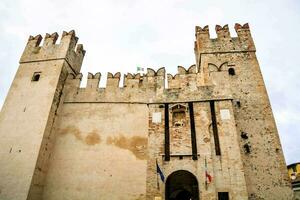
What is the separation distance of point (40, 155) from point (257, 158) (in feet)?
32.3

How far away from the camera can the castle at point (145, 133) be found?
8789 millimetres

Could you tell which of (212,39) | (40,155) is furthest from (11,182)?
(212,39)

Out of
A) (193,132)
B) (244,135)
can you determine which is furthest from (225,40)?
(193,132)

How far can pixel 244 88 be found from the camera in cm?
1163

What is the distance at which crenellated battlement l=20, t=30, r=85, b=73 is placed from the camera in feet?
44.5

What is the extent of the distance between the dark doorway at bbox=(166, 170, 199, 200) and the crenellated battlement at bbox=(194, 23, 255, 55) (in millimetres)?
7243

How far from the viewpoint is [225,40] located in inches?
529

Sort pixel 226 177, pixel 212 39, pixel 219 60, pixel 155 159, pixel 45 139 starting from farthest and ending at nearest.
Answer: pixel 212 39 → pixel 219 60 → pixel 45 139 → pixel 155 159 → pixel 226 177

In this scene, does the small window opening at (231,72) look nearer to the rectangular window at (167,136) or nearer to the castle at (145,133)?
the castle at (145,133)

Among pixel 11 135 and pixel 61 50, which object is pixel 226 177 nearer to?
pixel 11 135

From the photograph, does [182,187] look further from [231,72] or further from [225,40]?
[225,40]

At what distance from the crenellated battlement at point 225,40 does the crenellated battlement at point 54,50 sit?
780 centimetres

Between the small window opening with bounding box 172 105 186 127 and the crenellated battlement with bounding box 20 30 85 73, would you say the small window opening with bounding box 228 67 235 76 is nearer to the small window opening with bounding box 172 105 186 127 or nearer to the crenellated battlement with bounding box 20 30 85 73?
the small window opening with bounding box 172 105 186 127

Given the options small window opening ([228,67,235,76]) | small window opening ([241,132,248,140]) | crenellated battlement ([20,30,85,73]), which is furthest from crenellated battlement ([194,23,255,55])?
crenellated battlement ([20,30,85,73])
